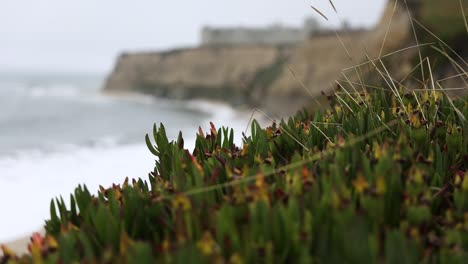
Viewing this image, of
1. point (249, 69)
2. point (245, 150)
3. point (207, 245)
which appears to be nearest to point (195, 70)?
point (249, 69)

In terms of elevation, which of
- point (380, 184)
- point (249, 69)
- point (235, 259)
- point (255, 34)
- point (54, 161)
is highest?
point (255, 34)

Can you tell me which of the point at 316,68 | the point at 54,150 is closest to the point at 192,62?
the point at 316,68

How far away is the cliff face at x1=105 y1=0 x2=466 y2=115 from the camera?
3581cm

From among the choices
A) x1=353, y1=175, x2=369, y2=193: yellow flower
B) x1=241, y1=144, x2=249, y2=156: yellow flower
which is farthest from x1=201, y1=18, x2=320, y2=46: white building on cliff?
x1=353, y1=175, x2=369, y2=193: yellow flower

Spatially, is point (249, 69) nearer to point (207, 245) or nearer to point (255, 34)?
point (255, 34)

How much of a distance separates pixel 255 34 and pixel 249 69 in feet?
120

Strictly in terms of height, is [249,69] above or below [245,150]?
above

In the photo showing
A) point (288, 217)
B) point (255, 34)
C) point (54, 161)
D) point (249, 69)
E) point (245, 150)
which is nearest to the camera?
point (288, 217)

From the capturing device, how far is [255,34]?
112 m

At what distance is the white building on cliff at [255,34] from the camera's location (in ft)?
343

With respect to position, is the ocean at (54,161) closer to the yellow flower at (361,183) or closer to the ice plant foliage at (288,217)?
the ice plant foliage at (288,217)

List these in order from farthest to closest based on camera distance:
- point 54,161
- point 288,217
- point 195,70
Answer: point 195,70
point 54,161
point 288,217

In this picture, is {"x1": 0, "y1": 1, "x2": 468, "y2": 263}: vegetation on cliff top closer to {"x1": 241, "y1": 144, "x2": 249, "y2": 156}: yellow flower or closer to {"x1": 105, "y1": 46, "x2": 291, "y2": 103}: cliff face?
{"x1": 241, "y1": 144, "x2": 249, "y2": 156}: yellow flower

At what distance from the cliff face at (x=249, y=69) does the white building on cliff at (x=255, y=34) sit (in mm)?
11803
